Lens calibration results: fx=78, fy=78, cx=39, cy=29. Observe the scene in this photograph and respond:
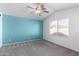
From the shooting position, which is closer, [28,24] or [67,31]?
[67,31]

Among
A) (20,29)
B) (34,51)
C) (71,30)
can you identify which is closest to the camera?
(34,51)

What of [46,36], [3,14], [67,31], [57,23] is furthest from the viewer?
[46,36]

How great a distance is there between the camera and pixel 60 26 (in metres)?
4.96

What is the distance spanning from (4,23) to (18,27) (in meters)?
0.96

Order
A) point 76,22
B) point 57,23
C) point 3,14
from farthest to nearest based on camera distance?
point 57,23
point 3,14
point 76,22

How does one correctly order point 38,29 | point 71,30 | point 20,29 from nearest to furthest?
point 71,30, point 20,29, point 38,29

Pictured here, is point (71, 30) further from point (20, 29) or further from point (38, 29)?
point (20, 29)

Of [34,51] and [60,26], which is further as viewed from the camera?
[60,26]

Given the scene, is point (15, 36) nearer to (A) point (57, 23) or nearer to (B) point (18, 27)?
(B) point (18, 27)

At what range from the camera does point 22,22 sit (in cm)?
559

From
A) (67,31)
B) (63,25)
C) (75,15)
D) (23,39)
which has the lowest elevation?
(23,39)

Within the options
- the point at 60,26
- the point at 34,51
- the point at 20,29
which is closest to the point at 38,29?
the point at 20,29

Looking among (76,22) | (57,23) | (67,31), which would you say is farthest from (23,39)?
(76,22)

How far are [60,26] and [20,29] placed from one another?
107 inches
